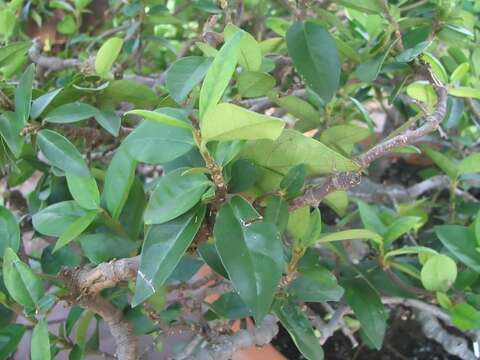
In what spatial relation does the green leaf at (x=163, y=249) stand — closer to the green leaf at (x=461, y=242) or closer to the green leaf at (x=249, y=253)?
the green leaf at (x=249, y=253)

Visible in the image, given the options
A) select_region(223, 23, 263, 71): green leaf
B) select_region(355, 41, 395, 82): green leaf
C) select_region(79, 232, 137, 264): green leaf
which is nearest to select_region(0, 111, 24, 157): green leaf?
select_region(79, 232, 137, 264): green leaf

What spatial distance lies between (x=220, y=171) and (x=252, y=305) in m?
0.10

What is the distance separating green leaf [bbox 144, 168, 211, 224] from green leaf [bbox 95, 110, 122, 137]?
0.54 feet

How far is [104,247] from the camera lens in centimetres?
53

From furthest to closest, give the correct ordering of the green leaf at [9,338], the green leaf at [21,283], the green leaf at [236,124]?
1. the green leaf at [9,338]
2. the green leaf at [21,283]
3. the green leaf at [236,124]

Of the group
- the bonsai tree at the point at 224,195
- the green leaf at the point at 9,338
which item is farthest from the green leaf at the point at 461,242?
the green leaf at the point at 9,338

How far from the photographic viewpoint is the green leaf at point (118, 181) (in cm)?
51

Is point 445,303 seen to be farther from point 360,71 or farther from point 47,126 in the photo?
point 47,126

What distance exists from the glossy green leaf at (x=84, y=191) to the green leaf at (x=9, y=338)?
179 millimetres

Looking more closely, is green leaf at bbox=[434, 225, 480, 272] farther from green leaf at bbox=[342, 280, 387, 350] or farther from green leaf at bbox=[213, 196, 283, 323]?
green leaf at bbox=[213, 196, 283, 323]

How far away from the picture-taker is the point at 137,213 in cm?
57

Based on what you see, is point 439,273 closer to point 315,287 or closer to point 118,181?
point 315,287

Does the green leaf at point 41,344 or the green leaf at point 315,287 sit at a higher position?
the green leaf at point 315,287

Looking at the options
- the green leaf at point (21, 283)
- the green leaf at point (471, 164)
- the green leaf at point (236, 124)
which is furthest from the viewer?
the green leaf at point (471, 164)
